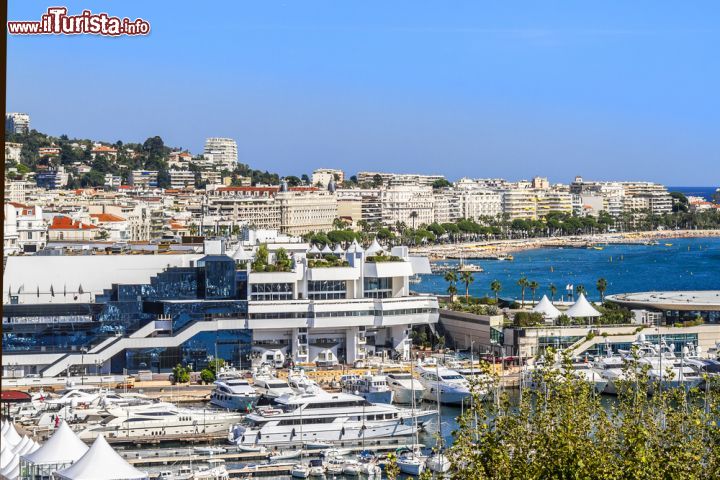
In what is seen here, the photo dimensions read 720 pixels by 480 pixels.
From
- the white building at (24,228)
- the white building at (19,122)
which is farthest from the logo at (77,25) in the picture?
the white building at (19,122)

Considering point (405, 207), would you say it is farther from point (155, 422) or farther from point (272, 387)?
point (155, 422)

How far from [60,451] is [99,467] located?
3.97ft

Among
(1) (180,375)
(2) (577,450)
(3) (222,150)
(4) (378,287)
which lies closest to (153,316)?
(1) (180,375)

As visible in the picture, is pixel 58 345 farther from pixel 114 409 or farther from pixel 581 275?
pixel 581 275

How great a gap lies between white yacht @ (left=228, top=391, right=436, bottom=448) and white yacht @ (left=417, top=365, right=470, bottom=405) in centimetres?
239

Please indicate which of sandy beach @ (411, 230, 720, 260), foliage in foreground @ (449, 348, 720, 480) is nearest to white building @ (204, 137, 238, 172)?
sandy beach @ (411, 230, 720, 260)

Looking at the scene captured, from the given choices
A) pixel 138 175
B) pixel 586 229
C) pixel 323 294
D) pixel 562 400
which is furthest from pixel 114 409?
pixel 586 229

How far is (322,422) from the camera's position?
18.3 m

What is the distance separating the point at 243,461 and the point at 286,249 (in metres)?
14.5

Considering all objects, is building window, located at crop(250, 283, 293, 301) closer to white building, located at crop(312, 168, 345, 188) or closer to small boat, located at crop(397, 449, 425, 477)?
small boat, located at crop(397, 449, 425, 477)

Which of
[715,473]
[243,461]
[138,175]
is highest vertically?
[138,175]

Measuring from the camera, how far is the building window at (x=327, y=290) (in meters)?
24.7

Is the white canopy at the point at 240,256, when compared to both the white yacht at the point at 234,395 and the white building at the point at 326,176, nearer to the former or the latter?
the white yacht at the point at 234,395

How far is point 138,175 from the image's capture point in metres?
83.3
